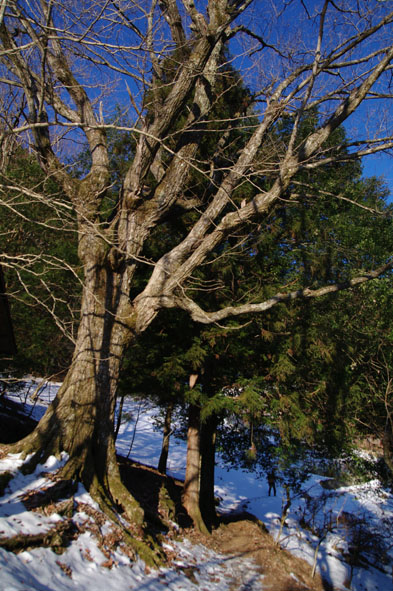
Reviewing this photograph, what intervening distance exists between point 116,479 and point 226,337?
3.56 m

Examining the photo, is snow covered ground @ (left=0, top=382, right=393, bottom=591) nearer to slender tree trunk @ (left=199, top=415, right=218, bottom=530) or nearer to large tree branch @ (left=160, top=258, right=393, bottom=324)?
slender tree trunk @ (left=199, top=415, right=218, bottom=530)

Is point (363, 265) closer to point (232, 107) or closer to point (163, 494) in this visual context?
point (232, 107)

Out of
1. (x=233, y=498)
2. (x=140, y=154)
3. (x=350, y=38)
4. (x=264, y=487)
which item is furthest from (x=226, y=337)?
(x=264, y=487)

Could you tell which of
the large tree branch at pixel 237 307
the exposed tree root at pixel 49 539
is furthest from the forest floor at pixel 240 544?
the large tree branch at pixel 237 307

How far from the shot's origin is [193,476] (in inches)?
312

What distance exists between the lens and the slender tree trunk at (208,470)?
8.95 meters

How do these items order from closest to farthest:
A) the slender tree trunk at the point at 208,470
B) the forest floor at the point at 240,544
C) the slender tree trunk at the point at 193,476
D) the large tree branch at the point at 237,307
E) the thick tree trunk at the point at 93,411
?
the thick tree trunk at the point at 93,411, the large tree branch at the point at 237,307, the forest floor at the point at 240,544, the slender tree trunk at the point at 193,476, the slender tree trunk at the point at 208,470

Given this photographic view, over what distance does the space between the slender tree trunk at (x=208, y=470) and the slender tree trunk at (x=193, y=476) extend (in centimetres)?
71

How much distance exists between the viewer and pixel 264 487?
57.5 feet

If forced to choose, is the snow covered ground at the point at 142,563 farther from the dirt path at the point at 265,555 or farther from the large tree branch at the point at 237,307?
the large tree branch at the point at 237,307

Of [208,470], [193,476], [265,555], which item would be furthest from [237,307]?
[208,470]

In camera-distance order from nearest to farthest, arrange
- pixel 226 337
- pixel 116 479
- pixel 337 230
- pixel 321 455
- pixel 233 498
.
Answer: pixel 116 479 < pixel 226 337 < pixel 321 455 < pixel 337 230 < pixel 233 498

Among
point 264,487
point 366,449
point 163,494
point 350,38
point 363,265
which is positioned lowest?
point 264,487

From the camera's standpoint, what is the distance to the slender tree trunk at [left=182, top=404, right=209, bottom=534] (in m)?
7.56
